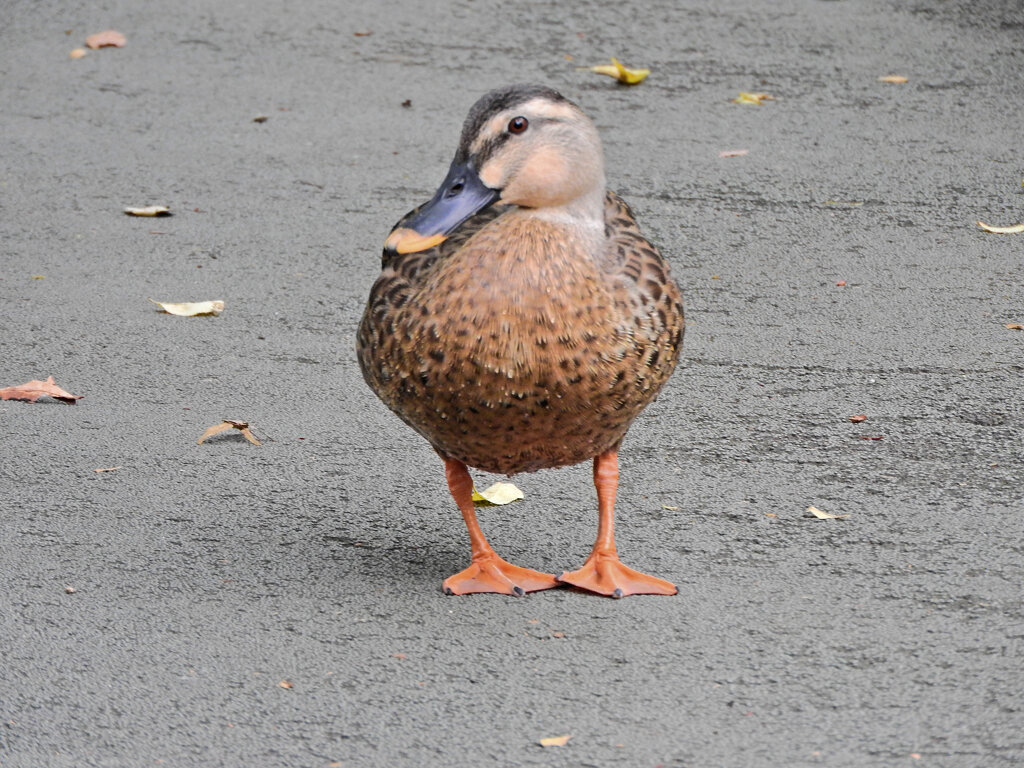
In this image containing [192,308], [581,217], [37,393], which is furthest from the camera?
[192,308]

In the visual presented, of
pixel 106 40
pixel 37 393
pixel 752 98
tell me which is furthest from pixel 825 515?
pixel 106 40

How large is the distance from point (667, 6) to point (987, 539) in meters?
6.55

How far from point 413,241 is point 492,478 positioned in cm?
131

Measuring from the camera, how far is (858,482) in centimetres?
405

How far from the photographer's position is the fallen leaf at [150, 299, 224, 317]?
5359 millimetres

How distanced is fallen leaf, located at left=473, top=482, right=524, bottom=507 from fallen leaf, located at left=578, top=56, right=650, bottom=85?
4.47 metres

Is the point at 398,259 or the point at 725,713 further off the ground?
the point at 398,259

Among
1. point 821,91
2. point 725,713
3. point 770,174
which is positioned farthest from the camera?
point 821,91

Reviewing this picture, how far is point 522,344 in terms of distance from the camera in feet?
10.2

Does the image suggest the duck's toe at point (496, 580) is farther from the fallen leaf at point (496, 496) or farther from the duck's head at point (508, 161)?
the duck's head at point (508, 161)

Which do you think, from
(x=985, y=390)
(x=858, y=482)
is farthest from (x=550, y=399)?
(x=985, y=390)

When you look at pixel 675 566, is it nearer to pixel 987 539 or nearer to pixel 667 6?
pixel 987 539

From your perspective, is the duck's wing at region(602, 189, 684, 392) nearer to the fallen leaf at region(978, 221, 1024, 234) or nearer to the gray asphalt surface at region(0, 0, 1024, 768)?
the gray asphalt surface at region(0, 0, 1024, 768)

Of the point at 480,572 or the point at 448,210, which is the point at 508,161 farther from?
the point at 480,572
